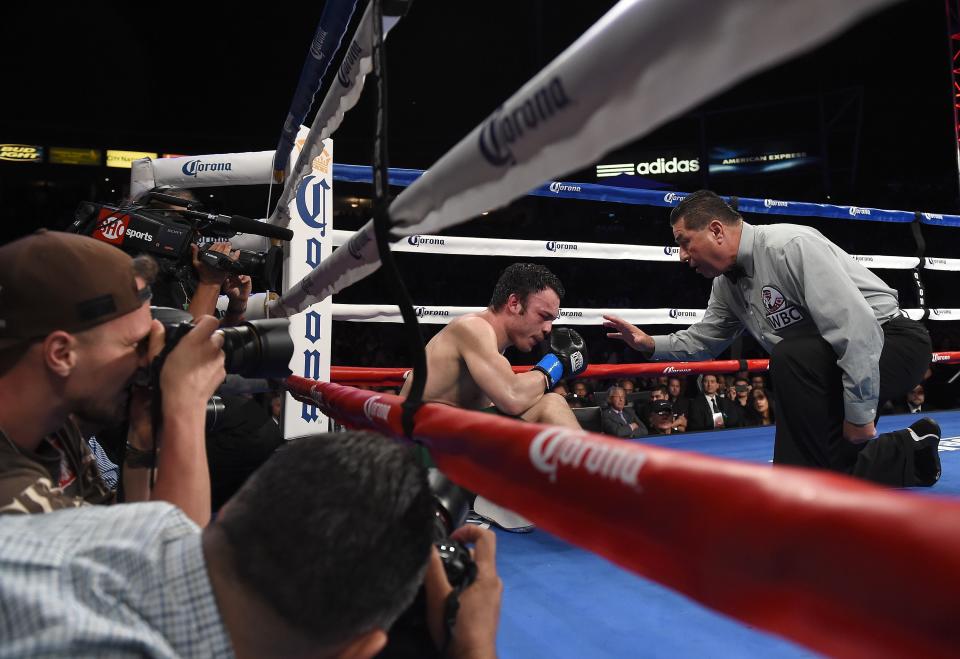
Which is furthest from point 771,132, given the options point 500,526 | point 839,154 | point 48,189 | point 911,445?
point 48,189

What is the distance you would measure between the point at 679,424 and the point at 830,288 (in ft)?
11.8

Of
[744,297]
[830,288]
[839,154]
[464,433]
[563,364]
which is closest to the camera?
[464,433]

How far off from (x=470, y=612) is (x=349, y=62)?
3.48 feet

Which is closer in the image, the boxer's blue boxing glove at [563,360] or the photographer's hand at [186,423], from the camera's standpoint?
the photographer's hand at [186,423]

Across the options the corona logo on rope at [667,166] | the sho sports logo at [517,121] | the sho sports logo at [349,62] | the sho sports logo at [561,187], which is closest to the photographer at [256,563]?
the sho sports logo at [517,121]

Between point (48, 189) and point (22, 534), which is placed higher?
point (48, 189)

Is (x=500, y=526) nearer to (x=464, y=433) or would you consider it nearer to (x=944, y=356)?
(x=464, y=433)

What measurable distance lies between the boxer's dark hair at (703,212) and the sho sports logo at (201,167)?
1630 millimetres

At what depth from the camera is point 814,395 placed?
6.00 ft

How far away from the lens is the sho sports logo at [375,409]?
0.90 metres

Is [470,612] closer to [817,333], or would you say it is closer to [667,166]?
[817,333]

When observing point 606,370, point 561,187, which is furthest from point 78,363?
point 606,370

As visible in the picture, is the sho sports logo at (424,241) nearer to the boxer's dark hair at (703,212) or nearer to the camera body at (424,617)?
the boxer's dark hair at (703,212)

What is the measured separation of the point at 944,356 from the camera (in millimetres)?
3773
